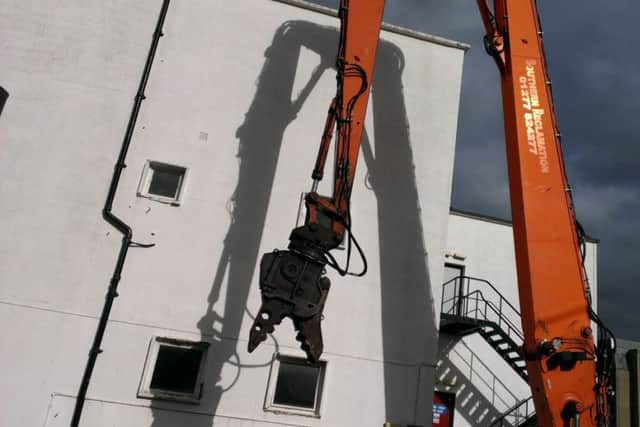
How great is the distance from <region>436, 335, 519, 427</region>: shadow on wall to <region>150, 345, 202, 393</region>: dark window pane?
594 centimetres

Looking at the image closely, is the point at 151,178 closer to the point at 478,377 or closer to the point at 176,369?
the point at 176,369

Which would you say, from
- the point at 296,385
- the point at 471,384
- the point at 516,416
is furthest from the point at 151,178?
the point at 516,416

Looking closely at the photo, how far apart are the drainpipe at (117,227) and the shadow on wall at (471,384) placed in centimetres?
692

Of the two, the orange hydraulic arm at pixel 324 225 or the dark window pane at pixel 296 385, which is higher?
the orange hydraulic arm at pixel 324 225

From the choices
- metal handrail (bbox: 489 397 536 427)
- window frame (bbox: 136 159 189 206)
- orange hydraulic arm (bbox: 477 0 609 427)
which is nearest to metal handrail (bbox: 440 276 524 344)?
metal handrail (bbox: 489 397 536 427)

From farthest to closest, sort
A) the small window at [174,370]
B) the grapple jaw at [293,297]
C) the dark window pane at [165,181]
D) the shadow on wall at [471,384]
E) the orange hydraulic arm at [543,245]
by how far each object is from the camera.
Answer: the shadow on wall at [471,384]
the dark window pane at [165,181]
the small window at [174,370]
the orange hydraulic arm at [543,245]
the grapple jaw at [293,297]

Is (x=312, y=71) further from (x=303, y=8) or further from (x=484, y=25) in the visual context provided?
(x=484, y=25)

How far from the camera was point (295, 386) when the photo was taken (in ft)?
21.7

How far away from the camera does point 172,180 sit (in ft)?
23.4

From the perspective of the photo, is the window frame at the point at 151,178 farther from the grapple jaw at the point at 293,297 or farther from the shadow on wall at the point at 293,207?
the grapple jaw at the point at 293,297

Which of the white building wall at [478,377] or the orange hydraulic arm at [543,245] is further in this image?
the white building wall at [478,377]

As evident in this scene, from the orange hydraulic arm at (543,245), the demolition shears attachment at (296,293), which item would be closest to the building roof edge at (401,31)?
the orange hydraulic arm at (543,245)

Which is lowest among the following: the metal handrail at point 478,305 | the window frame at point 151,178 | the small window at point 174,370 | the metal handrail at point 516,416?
the small window at point 174,370

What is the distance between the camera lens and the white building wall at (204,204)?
247 inches
